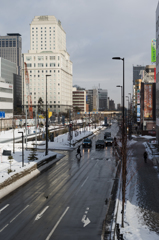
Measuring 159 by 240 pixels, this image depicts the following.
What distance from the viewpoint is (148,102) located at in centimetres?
8119

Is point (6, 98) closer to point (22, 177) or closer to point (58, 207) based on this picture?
point (22, 177)

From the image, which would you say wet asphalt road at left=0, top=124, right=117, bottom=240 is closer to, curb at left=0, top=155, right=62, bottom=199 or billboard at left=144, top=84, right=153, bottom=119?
curb at left=0, top=155, right=62, bottom=199

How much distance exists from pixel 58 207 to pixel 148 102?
68.6 metres

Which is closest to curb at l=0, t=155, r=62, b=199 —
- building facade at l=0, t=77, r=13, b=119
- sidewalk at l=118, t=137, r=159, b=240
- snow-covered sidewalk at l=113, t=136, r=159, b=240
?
snow-covered sidewalk at l=113, t=136, r=159, b=240

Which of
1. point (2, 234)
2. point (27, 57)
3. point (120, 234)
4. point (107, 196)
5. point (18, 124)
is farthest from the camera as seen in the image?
point (27, 57)

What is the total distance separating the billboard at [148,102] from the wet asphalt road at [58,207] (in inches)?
2186

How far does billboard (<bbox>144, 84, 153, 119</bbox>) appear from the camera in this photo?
8056cm

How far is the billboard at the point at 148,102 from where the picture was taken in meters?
80.6

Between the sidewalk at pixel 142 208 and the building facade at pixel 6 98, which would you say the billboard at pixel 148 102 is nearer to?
the building facade at pixel 6 98

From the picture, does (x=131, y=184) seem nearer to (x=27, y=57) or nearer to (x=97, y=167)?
(x=97, y=167)

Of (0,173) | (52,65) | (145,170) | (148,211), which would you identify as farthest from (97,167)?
(52,65)

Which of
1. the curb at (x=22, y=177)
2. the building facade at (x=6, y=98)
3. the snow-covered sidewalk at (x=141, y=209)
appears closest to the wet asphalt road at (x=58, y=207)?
the curb at (x=22, y=177)

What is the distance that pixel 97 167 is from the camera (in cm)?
3048

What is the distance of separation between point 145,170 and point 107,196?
1055 cm
